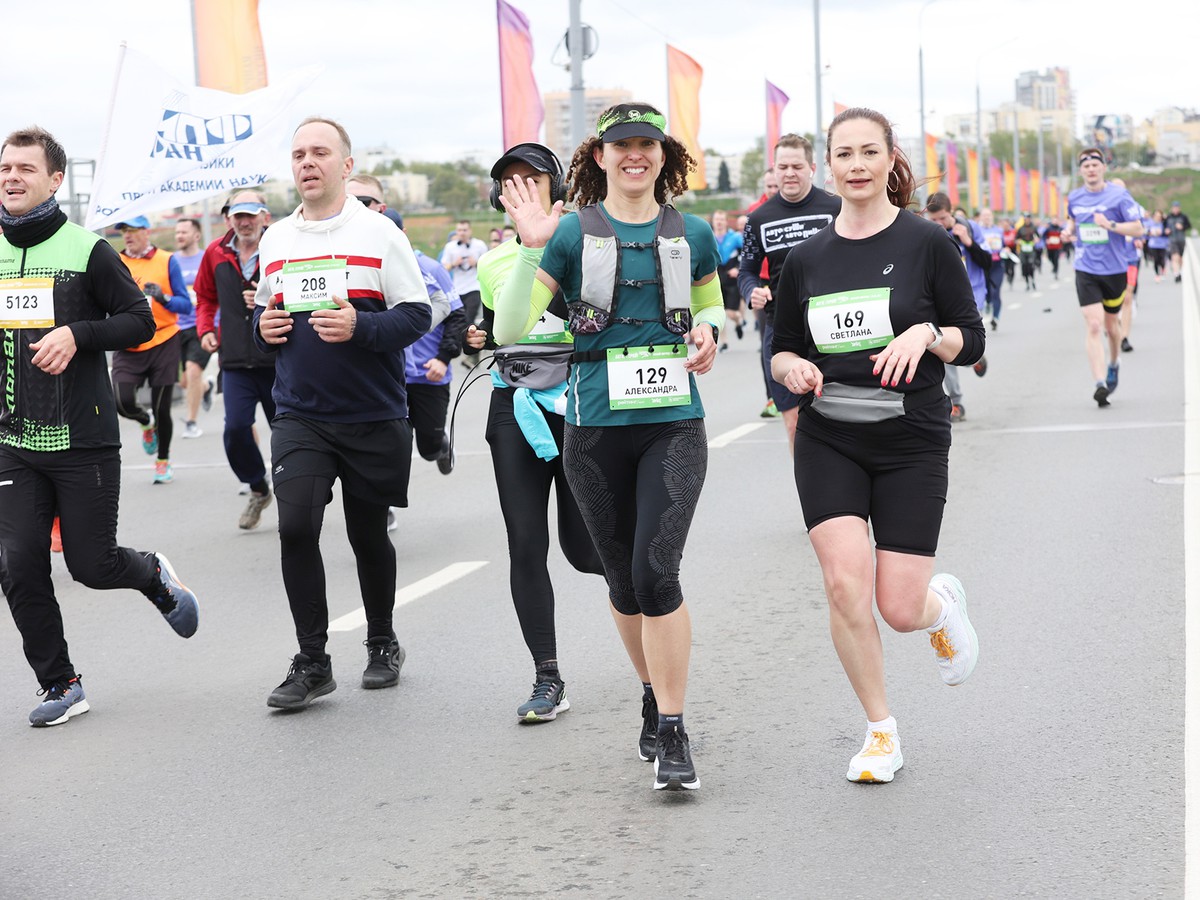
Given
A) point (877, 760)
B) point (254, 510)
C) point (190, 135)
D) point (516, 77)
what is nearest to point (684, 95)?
point (516, 77)

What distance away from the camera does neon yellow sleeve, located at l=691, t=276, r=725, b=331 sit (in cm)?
486

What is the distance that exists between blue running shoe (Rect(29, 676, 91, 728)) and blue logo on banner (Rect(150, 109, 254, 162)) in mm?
6468

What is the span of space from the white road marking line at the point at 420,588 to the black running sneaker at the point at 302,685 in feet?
3.25

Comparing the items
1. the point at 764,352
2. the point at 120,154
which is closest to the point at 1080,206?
the point at 764,352

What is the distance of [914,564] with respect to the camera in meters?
4.66

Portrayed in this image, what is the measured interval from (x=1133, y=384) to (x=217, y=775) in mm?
12434

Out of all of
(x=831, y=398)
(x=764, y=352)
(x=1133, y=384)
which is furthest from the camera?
(x=1133, y=384)

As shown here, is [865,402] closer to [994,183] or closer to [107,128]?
[107,128]

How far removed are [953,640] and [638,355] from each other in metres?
1.30

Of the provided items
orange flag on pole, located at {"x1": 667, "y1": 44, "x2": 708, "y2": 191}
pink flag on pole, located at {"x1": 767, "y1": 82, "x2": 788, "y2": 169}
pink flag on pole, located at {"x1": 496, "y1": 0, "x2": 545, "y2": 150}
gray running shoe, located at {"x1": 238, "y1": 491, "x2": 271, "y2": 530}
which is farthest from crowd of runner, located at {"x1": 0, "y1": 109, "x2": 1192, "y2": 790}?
pink flag on pole, located at {"x1": 767, "y1": 82, "x2": 788, "y2": 169}

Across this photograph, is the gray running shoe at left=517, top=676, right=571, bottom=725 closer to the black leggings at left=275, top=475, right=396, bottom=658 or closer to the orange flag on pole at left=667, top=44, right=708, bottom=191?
the black leggings at left=275, top=475, right=396, bottom=658

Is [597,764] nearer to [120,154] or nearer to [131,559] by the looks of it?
[131,559]

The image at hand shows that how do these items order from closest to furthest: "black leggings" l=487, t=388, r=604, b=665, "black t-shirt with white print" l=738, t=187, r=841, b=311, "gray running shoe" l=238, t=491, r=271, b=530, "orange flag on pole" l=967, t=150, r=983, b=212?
"black leggings" l=487, t=388, r=604, b=665
"black t-shirt with white print" l=738, t=187, r=841, b=311
"gray running shoe" l=238, t=491, r=271, b=530
"orange flag on pole" l=967, t=150, r=983, b=212

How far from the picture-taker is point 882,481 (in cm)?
473
